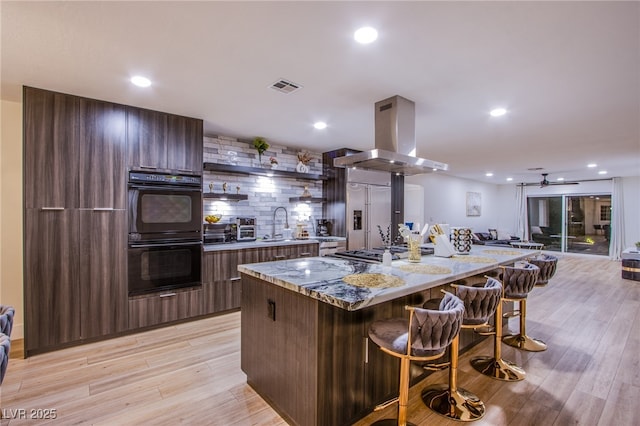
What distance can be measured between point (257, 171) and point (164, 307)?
7.02 feet

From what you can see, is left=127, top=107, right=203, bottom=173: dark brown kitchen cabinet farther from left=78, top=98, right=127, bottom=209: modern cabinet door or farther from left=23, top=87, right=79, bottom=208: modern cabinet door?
left=23, top=87, right=79, bottom=208: modern cabinet door

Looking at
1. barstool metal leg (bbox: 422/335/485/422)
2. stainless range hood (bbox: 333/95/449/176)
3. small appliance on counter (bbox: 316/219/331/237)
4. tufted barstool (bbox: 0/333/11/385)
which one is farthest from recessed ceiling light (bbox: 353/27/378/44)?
small appliance on counter (bbox: 316/219/331/237)

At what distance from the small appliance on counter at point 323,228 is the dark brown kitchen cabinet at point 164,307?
7.74 feet

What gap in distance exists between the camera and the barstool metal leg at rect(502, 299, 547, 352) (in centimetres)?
307

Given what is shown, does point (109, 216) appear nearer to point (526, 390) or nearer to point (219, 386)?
point (219, 386)

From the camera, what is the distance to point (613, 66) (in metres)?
2.32

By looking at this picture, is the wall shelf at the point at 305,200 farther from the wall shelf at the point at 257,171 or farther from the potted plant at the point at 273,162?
the potted plant at the point at 273,162

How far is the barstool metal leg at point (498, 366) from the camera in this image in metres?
2.51

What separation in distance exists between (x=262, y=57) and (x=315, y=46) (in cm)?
42

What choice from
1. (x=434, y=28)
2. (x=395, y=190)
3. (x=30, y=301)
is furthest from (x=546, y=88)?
(x=30, y=301)

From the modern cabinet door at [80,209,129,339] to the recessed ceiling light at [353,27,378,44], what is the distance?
2.85 meters

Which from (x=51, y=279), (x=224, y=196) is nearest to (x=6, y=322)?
(x=51, y=279)

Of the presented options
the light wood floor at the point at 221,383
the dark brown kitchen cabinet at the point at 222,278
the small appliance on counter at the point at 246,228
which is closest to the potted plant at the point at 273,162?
the small appliance on counter at the point at 246,228

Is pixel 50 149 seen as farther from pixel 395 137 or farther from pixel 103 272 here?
pixel 395 137
